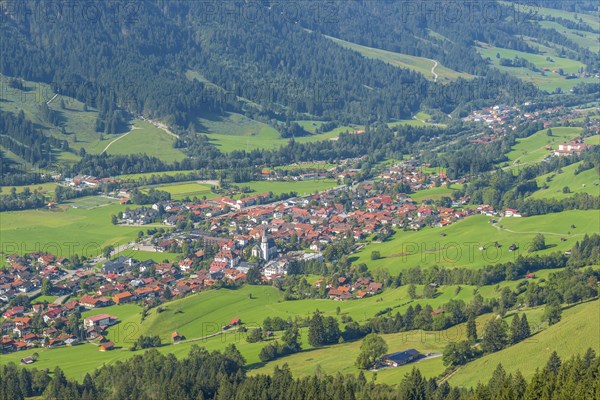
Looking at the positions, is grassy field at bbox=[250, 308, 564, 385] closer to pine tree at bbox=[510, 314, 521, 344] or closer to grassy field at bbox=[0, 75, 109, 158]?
pine tree at bbox=[510, 314, 521, 344]

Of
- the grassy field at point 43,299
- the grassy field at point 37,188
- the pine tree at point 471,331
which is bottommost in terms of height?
the grassy field at point 37,188

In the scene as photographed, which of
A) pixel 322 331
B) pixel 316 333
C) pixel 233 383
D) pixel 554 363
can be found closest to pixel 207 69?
pixel 322 331

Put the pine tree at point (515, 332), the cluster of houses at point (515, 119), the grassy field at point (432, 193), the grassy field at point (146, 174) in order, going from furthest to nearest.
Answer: the cluster of houses at point (515, 119), the grassy field at point (146, 174), the grassy field at point (432, 193), the pine tree at point (515, 332)

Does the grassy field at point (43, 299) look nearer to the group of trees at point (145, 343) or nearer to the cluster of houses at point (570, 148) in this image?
the group of trees at point (145, 343)

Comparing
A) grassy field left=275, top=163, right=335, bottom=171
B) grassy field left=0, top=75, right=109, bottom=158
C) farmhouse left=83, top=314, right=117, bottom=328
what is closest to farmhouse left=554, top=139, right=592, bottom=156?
grassy field left=275, top=163, right=335, bottom=171

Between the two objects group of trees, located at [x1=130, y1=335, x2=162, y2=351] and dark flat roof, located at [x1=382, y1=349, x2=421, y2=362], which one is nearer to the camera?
dark flat roof, located at [x1=382, y1=349, x2=421, y2=362]

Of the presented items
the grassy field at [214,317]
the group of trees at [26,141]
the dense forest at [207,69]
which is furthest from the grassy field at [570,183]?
the group of trees at [26,141]
